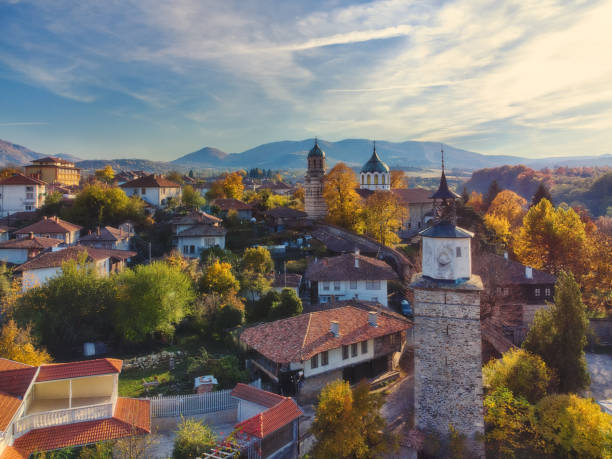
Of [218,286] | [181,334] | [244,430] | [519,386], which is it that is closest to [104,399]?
[244,430]

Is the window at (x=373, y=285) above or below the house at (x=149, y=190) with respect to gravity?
below

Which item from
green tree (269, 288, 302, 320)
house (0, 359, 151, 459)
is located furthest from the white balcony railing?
green tree (269, 288, 302, 320)

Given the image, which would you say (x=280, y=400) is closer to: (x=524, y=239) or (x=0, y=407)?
(x=0, y=407)

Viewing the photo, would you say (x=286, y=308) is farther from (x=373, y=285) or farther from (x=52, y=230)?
(x=52, y=230)

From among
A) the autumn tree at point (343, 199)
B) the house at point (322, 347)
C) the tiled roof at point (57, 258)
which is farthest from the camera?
the autumn tree at point (343, 199)

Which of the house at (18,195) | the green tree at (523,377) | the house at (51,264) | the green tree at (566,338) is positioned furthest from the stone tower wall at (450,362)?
the house at (18,195)

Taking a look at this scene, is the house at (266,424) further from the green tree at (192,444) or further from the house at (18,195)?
the house at (18,195)

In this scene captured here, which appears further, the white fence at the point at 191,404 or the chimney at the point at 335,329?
the chimney at the point at 335,329

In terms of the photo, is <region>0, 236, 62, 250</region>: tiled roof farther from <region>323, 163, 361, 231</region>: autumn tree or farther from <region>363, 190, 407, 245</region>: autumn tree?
<region>363, 190, 407, 245</region>: autumn tree
